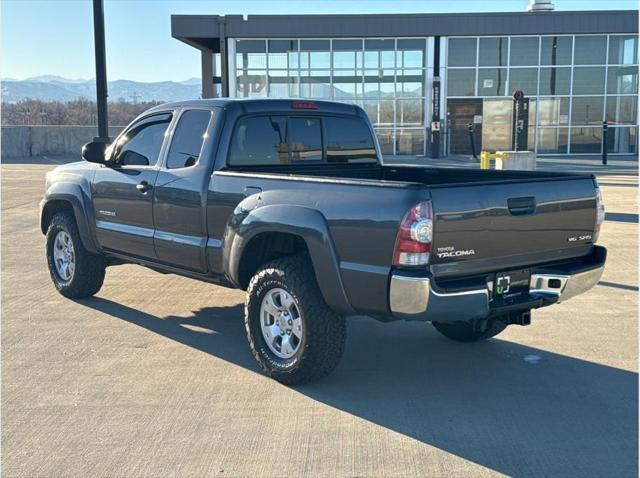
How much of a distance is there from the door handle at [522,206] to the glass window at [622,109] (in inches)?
1071

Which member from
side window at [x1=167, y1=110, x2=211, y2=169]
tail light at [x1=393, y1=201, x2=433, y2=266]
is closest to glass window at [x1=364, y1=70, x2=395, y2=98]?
side window at [x1=167, y1=110, x2=211, y2=169]

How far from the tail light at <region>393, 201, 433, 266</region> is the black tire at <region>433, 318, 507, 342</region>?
1608mm

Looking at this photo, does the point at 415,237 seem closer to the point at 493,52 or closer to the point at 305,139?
the point at 305,139

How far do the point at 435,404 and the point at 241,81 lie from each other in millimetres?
25928

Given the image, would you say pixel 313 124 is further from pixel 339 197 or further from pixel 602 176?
pixel 602 176

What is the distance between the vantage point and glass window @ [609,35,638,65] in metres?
28.4

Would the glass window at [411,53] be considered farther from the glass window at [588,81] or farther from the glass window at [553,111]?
the glass window at [588,81]

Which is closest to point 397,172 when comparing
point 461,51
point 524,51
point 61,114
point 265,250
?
point 265,250

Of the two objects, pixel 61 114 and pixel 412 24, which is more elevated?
pixel 412 24

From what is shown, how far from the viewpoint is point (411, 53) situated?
28.8m

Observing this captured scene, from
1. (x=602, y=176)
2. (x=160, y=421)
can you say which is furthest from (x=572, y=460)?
(x=602, y=176)

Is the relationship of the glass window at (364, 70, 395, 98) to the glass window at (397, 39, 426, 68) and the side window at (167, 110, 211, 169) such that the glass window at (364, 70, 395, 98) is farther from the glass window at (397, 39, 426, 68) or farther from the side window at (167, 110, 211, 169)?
the side window at (167, 110, 211, 169)

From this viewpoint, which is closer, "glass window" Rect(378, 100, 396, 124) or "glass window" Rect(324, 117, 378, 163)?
"glass window" Rect(324, 117, 378, 163)

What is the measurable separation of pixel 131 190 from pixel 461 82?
24816 millimetres
